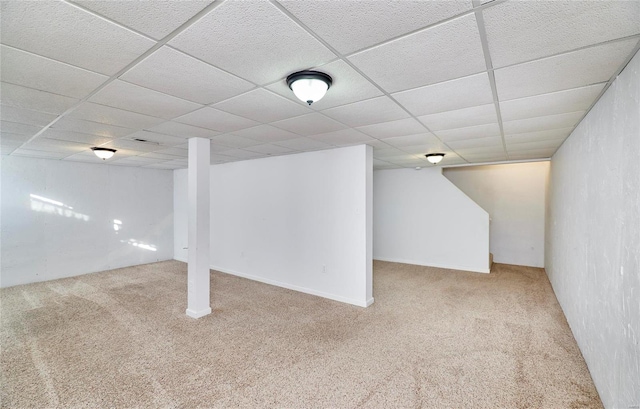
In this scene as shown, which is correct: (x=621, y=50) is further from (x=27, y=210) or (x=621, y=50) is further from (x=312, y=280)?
(x=27, y=210)

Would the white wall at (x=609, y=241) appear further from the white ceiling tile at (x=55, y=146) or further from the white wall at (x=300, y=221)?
the white ceiling tile at (x=55, y=146)

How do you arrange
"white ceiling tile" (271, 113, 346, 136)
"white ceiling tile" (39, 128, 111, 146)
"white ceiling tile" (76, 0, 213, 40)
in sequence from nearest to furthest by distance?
"white ceiling tile" (76, 0, 213, 40) < "white ceiling tile" (271, 113, 346, 136) < "white ceiling tile" (39, 128, 111, 146)

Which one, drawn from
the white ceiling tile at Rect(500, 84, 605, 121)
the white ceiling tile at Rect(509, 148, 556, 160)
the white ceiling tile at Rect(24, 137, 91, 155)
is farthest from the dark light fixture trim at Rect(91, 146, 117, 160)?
the white ceiling tile at Rect(509, 148, 556, 160)

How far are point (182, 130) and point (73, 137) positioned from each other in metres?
1.65

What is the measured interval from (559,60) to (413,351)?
2.73m

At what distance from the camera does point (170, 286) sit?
17.3 feet

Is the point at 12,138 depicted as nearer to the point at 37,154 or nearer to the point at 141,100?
the point at 37,154

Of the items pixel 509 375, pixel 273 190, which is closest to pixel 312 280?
pixel 273 190

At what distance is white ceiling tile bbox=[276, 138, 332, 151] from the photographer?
13.2ft

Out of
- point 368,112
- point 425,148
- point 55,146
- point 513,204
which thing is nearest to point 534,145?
point 425,148

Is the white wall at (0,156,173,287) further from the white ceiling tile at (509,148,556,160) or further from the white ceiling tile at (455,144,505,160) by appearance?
the white ceiling tile at (509,148,556,160)

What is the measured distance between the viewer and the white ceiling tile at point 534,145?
4074 millimetres

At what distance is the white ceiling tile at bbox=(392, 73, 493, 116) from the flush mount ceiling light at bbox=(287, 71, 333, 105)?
687 millimetres

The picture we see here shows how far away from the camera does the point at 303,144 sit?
4.25 metres
